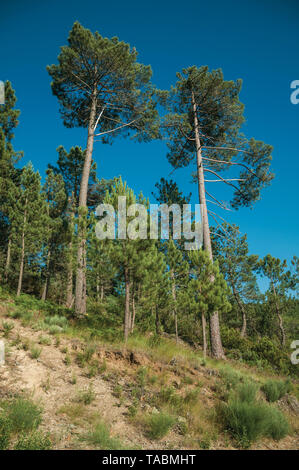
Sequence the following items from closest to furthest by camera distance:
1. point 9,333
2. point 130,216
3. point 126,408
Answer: point 126,408 < point 9,333 < point 130,216

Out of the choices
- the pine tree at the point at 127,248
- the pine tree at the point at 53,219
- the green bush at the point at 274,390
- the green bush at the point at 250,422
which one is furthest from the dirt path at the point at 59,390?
the pine tree at the point at 53,219

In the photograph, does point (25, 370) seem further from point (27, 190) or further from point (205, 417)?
point (27, 190)

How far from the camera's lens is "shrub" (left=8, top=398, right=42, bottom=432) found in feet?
10.7

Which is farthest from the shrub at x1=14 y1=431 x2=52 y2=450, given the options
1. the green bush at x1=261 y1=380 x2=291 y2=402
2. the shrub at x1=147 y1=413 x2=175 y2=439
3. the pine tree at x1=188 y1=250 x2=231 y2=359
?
the pine tree at x1=188 y1=250 x2=231 y2=359

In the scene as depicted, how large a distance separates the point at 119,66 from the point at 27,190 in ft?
27.6

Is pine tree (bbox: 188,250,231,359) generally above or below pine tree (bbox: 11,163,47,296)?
below

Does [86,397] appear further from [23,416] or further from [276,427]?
[276,427]

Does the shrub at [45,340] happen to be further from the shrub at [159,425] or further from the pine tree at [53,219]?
the pine tree at [53,219]

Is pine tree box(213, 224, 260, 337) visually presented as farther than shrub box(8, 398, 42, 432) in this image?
Yes

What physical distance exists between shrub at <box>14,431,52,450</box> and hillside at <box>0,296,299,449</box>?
0.01 m

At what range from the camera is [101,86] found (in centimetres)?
1367

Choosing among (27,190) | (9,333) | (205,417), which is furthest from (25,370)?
(27,190)

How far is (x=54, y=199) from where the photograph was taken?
702 inches

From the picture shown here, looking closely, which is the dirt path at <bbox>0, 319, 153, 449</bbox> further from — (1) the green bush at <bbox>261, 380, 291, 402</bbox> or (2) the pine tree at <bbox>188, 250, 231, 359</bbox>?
(2) the pine tree at <bbox>188, 250, 231, 359</bbox>
